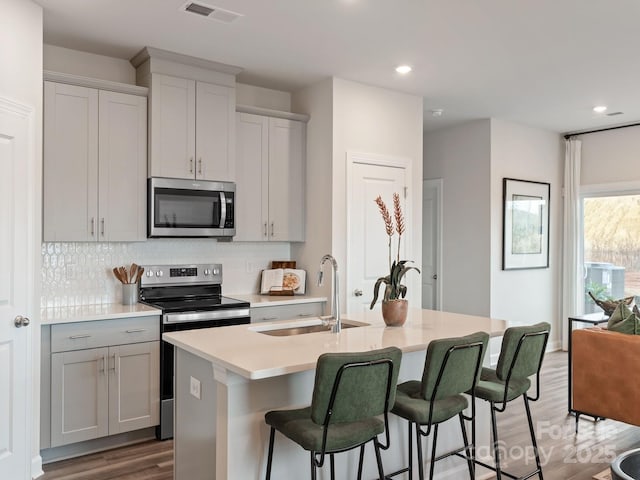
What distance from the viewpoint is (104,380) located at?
11.6ft

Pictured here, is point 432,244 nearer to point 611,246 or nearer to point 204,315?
point 611,246

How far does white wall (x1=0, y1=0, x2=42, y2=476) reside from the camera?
3033mm

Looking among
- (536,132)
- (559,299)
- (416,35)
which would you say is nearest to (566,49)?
(416,35)

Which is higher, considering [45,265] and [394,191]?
[394,191]

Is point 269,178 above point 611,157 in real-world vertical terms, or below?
below

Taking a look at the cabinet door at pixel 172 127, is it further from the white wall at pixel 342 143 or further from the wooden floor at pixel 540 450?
the wooden floor at pixel 540 450

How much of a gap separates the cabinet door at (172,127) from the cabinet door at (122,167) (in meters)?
0.09

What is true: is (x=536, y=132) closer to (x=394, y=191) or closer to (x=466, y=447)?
(x=394, y=191)

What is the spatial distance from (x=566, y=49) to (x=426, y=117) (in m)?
2.15

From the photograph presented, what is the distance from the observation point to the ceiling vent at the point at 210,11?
10.5ft

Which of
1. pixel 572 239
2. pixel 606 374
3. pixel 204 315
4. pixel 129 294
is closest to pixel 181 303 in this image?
pixel 204 315

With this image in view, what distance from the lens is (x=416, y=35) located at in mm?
3654

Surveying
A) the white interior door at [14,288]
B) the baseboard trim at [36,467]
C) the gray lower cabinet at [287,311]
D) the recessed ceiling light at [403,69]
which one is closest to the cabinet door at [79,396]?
the baseboard trim at [36,467]

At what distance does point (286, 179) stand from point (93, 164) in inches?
64.8
